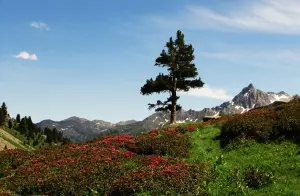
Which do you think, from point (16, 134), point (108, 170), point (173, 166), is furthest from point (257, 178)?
point (16, 134)

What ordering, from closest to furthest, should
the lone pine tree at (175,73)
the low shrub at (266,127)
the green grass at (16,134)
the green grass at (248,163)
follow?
1. the green grass at (248,163)
2. the low shrub at (266,127)
3. the lone pine tree at (175,73)
4. the green grass at (16,134)

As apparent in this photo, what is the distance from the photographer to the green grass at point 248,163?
1878 cm

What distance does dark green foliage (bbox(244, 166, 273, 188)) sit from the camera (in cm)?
1944

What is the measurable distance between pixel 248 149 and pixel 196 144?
16.2 feet

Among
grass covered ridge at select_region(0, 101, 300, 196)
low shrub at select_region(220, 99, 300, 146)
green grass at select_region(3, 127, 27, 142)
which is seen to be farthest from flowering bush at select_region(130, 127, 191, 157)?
green grass at select_region(3, 127, 27, 142)

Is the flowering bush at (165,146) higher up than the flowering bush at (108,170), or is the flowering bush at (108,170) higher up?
the flowering bush at (165,146)

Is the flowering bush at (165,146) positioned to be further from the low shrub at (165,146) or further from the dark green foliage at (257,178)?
the dark green foliage at (257,178)

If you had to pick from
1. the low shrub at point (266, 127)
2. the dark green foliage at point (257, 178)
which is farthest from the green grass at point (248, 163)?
the low shrub at point (266, 127)

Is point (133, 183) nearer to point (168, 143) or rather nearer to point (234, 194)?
point (234, 194)

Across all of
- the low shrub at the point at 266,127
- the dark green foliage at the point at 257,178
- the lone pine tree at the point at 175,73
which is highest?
the lone pine tree at the point at 175,73

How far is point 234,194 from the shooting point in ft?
61.0

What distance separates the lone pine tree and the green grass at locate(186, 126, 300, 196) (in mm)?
22311

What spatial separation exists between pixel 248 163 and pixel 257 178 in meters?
3.57

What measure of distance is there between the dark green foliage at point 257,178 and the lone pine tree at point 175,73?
107 feet
